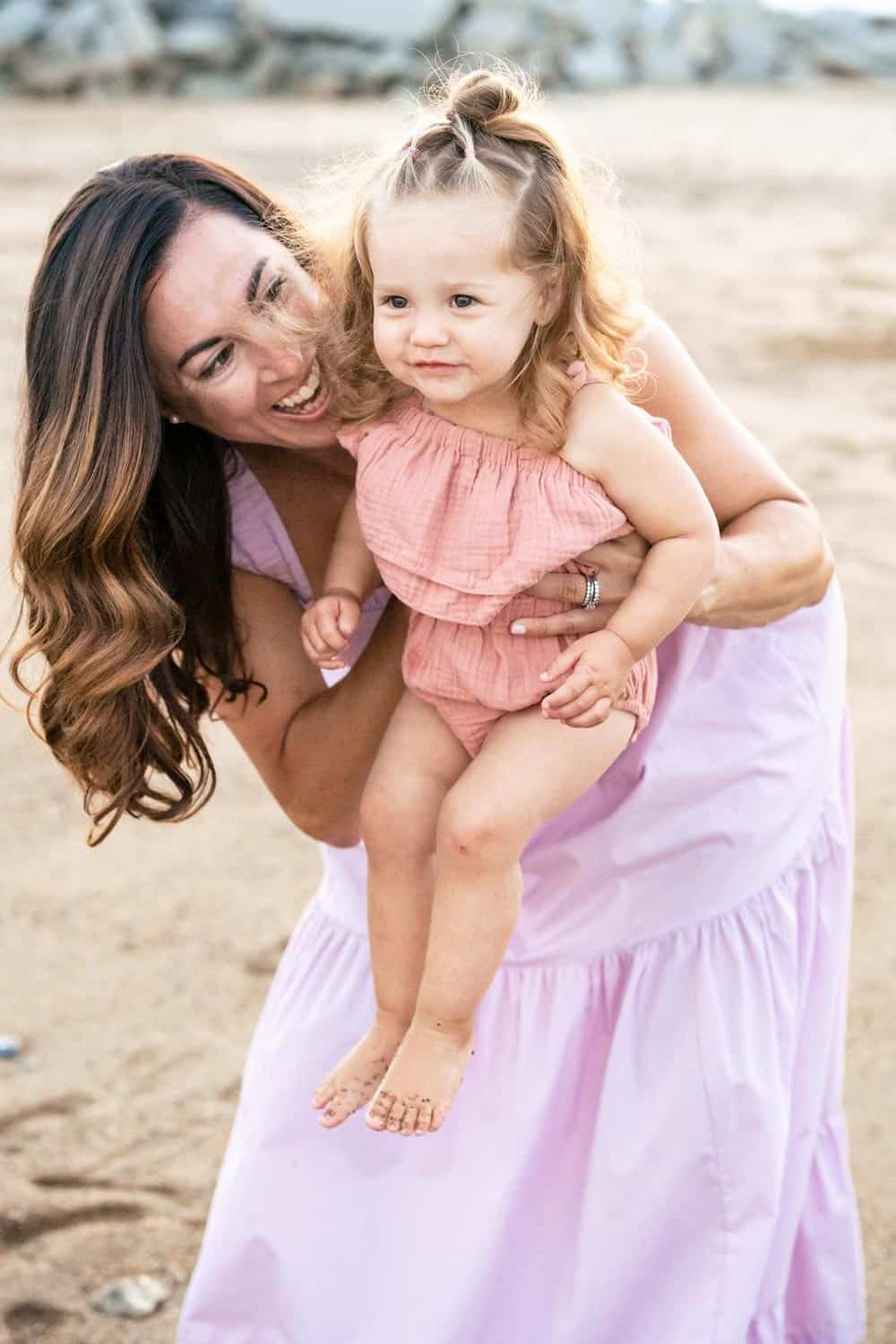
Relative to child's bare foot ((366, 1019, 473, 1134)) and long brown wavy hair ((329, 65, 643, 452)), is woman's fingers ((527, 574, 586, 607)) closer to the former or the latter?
long brown wavy hair ((329, 65, 643, 452))

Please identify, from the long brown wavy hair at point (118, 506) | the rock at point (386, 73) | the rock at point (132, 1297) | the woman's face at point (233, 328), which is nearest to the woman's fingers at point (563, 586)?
the woman's face at point (233, 328)

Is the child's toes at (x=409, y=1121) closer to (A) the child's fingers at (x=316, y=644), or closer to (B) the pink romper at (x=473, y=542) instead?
(B) the pink romper at (x=473, y=542)

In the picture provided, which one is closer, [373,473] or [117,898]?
[373,473]

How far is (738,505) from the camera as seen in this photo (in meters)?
2.12

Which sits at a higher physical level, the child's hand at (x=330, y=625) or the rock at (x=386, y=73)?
the child's hand at (x=330, y=625)

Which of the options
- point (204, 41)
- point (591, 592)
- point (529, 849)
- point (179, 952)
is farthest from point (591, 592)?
point (204, 41)

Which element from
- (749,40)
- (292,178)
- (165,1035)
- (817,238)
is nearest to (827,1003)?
(165,1035)

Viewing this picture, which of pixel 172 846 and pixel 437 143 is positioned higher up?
pixel 437 143

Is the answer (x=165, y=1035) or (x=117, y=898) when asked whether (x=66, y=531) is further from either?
(x=117, y=898)

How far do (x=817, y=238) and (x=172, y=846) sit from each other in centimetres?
784

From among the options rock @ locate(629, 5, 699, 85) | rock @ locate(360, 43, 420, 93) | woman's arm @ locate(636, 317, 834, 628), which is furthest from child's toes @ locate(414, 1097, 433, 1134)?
rock @ locate(629, 5, 699, 85)

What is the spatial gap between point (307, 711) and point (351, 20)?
602 inches

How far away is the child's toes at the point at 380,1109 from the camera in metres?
1.88

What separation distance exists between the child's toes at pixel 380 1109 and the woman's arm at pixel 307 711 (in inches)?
16.4
